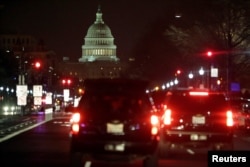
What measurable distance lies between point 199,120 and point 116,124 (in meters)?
4.85

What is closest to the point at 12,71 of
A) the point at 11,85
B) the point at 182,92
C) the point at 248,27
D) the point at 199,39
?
the point at 11,85

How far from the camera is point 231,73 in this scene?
5431 cm

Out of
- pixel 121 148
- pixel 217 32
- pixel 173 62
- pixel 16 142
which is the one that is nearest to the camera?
pixel 121 148

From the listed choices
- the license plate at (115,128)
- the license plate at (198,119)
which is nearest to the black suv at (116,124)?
the license plate at (115,128)

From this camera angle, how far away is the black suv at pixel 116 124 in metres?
16.8

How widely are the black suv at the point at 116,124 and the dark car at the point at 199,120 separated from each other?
4.13 meters

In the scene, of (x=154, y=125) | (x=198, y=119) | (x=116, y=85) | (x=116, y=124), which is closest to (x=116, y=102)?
(x=116, y=85)

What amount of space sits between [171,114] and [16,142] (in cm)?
989

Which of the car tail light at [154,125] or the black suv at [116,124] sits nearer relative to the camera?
the black suv at [116,124]

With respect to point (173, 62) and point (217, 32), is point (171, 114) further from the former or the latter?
point (173, 62)

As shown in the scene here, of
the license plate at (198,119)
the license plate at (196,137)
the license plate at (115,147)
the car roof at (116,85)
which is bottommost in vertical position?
the license plate at (115,147)

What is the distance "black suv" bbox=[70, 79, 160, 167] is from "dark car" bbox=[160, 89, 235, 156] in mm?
4133

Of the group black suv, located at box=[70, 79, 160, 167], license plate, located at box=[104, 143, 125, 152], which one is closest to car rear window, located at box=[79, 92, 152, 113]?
black suv, located at box=[70, 79, 160, 167]

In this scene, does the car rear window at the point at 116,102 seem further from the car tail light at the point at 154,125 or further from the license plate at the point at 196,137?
the license plate at the point at 196,137
